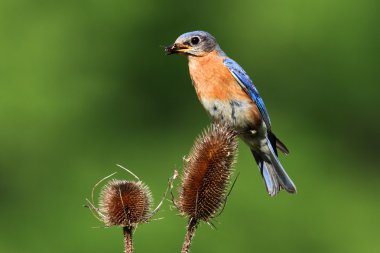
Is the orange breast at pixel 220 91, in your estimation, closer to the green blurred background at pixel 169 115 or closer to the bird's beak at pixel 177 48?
the bird's beak at pixel 177 48

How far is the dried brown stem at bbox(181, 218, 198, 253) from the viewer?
4.84 m

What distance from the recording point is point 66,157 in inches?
534

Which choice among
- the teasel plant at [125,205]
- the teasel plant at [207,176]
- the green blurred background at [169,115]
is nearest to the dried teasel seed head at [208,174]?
the teasel plant at [207,176]

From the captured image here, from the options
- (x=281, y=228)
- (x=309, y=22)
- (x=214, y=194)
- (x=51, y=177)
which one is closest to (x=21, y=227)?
(x=51, y=177)

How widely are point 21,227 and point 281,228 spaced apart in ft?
11.0

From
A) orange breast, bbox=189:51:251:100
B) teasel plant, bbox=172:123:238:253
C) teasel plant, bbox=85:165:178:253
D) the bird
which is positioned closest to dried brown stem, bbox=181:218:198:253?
teasel plant, bbox=172:123:238:253

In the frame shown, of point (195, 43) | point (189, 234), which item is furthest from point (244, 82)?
point (189, 234)

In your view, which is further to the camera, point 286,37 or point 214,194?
point 286,37

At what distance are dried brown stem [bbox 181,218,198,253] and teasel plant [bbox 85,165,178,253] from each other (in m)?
0.20

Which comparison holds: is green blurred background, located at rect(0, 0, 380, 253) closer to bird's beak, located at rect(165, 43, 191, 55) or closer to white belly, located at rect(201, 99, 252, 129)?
white belly, located at rect(201, 99, 252, 129)

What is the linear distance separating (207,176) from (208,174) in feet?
0.04

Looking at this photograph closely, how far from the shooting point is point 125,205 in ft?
17.2

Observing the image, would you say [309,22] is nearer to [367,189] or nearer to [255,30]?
[255,30]

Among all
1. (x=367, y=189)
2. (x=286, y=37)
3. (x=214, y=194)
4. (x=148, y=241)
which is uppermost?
(x=286, y=37)
